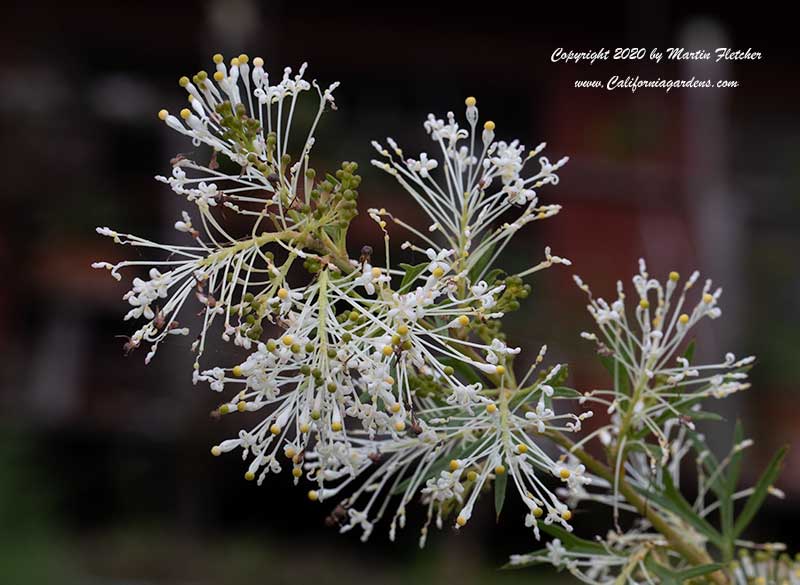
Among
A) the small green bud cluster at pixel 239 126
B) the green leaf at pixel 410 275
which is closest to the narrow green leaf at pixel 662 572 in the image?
the green leaf at pixel 410 275

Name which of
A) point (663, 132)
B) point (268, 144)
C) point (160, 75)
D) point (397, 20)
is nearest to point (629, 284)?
point (663, 132)

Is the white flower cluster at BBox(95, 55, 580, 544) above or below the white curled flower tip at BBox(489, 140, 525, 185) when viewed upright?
below

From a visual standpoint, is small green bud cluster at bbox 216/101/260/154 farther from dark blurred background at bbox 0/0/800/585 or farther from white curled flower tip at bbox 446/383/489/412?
dark blurred background at bbox 0/0/800/585

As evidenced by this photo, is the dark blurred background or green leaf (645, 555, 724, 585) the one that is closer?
green leaf (645, 555, 724, 585)

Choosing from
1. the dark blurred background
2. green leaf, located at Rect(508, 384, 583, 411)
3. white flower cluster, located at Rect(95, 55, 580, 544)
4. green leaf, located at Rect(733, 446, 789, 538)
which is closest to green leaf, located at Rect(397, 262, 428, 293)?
white flower cluster, located at Rect(95, 55, 580, 544)

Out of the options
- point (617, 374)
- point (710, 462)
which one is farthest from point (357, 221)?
point (617, 374)

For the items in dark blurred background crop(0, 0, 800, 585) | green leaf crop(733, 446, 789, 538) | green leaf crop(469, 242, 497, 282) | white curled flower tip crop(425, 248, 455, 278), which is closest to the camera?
white curled flower tip crop(425, 248, 455, 278)

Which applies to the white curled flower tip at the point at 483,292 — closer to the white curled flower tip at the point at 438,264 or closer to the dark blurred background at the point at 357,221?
the white curled flower tip at the point at 438,264
